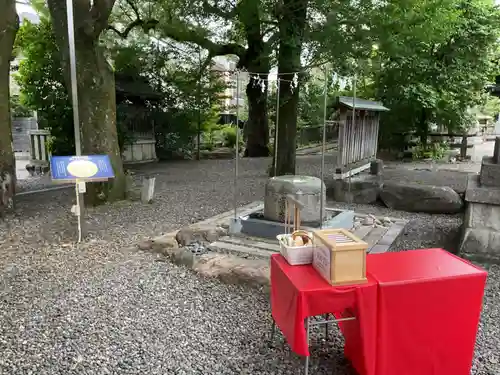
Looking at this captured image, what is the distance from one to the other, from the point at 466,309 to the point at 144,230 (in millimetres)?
4559

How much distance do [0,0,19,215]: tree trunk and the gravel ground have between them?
647 mm

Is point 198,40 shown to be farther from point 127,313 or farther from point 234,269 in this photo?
point 127,313

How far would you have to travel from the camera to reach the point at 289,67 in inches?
373

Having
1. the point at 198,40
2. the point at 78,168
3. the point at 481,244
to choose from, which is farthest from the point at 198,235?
the point at 198,40

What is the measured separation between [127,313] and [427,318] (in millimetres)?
2407

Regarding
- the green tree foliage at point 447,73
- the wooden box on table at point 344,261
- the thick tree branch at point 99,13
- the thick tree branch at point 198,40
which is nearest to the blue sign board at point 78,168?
the thick tree branch at point 99,13

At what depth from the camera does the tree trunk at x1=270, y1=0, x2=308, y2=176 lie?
8945mm

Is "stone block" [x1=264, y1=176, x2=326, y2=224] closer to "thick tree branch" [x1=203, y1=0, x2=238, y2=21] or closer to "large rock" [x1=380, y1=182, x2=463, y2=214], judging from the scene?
"large rock" [x1=380, y1=182, x2=463, y2=214]

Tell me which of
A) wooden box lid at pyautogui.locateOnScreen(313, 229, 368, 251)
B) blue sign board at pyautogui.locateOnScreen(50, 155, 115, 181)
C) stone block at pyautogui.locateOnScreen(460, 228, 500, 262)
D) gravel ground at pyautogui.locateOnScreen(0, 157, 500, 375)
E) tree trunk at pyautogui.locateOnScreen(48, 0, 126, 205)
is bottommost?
gravel ground at pyautogui.locateOnScreen(0, 157, 500, 375)

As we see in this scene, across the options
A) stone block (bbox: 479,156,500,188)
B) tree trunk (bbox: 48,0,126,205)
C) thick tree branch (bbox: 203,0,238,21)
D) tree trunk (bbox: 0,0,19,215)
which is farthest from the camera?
thick tree branch (bbox: 203,0,238,21)

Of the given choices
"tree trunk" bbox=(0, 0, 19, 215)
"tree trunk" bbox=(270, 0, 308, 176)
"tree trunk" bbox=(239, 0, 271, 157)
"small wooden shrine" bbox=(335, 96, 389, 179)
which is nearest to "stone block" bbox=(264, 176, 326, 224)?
"small wooden shrine" bbox=(335, 96, 389, 179)

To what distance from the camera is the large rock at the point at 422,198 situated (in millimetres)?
7324

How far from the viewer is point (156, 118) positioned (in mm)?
15555

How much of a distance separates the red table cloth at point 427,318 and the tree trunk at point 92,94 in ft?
19.9
